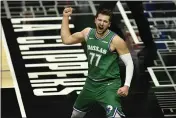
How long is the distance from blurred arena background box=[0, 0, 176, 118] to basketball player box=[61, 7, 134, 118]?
4.79 feet

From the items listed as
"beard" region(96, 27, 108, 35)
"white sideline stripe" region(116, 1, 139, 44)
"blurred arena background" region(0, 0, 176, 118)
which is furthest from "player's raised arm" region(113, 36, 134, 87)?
"white sideline stripe" region(116, 1, 139, 44)

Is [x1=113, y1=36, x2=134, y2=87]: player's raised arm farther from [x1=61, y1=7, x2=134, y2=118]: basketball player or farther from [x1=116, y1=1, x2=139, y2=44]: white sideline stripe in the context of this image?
[x1=116, y1=1, x2=139, y2=44]: white sideline stripe

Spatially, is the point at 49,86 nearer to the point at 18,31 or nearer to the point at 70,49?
the point at 70,49

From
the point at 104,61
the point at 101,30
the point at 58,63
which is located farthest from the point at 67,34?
the point at 58,63

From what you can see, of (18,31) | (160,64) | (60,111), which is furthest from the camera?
(18,31)

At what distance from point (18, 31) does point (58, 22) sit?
0.85m

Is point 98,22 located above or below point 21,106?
above

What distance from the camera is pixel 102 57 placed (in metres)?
7.16

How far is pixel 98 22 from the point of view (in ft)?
23.1

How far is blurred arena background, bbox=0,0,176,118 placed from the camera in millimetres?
8938

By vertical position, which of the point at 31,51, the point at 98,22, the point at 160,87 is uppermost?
the point at 98,22

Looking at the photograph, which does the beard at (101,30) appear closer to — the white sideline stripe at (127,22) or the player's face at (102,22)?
the player's face at (102,22)

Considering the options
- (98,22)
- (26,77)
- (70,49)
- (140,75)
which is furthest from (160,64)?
(98,22)

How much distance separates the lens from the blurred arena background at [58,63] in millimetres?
8938
